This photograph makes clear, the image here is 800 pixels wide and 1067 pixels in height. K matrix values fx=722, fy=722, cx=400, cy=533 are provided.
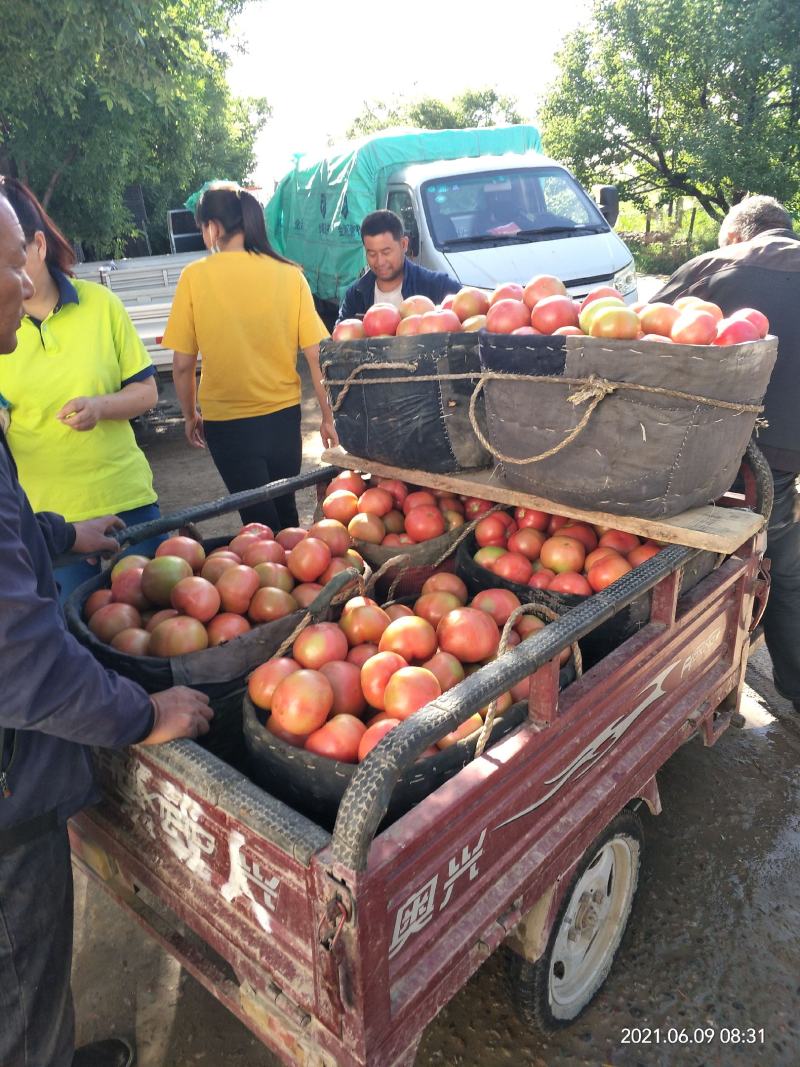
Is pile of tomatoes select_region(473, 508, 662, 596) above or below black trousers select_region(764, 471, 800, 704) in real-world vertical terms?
above

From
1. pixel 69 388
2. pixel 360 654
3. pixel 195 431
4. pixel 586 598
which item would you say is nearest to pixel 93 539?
pixel 69 388

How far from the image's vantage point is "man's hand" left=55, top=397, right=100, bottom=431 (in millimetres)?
2771

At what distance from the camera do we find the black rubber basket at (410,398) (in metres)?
2.61

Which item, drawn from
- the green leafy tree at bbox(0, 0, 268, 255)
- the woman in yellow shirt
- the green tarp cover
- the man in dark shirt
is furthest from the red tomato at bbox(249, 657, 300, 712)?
the green tarp cover

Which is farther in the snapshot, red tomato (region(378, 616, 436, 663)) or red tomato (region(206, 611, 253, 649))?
red tomato (region(206, 611, 253, 649))

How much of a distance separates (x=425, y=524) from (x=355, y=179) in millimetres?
8504

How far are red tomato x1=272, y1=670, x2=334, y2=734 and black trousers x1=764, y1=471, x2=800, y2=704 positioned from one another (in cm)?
259

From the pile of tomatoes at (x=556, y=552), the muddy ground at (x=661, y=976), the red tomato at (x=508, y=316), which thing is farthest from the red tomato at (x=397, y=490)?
the muddy ground at (x=661, y=976)

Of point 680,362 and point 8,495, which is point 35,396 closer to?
point 8,495

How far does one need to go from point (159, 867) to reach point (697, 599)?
71.9 inches

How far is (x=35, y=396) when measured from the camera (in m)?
2.86

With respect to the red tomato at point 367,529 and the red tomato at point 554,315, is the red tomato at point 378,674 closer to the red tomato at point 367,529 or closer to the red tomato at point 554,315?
the red tomato at point 367,529

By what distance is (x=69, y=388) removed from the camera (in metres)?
2.90

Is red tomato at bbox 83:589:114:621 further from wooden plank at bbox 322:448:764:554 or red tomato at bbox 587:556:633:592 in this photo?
red tomato at bbox 587:556:633:592
